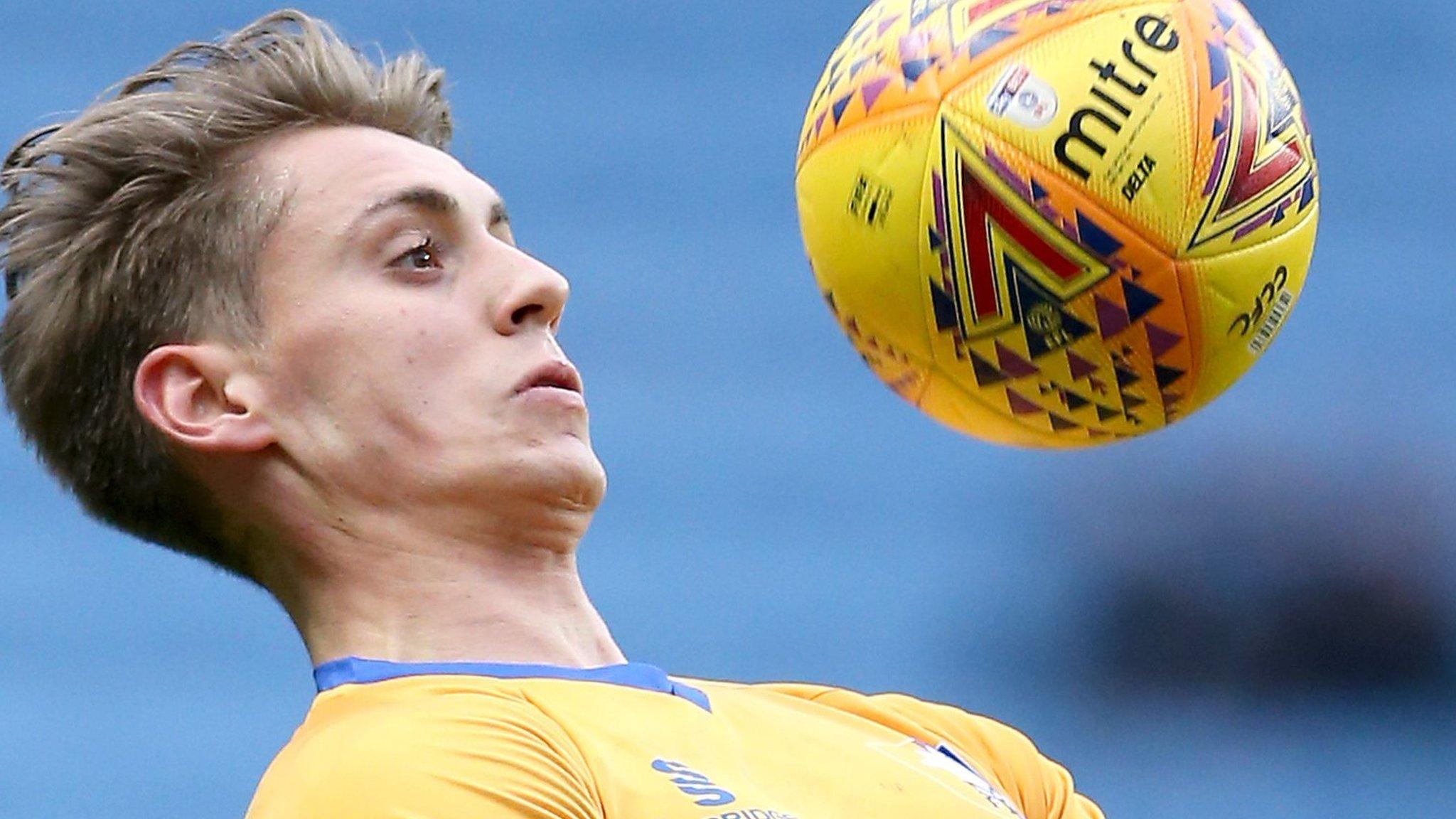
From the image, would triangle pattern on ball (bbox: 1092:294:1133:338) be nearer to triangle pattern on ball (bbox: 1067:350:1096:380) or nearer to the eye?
triangle pattern on ball (bbox: 1067:350:1096:380)

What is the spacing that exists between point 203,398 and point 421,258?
315mm

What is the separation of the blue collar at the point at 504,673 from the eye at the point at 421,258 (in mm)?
477

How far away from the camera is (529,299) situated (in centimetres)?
253

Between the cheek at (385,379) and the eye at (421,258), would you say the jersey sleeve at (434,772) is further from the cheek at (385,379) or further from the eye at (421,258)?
the eye at (421,258)

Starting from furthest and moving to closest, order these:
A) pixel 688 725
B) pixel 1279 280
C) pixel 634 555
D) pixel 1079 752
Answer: pixel 634 555
pixel 1079 752
pixel 1279 280
pixel 688 725

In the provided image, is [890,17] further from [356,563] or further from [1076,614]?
[1076,614]

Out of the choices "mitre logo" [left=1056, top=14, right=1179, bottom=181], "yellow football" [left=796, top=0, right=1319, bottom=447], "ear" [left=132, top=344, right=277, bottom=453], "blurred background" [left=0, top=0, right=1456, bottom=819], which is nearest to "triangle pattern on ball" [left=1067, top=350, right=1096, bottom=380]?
"yellow football" [left=796, top=0, right=1319, bottom=447]

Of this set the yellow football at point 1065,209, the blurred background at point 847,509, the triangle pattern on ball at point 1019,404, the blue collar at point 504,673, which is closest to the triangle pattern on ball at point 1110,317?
the yellow football at point 1065,209

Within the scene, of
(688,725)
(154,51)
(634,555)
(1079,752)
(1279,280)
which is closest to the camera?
(688,725)

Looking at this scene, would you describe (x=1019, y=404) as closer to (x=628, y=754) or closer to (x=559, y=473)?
(x=559, y=473)

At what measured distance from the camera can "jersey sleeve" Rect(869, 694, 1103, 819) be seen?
8.70 feet

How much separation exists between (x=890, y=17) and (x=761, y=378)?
4.40m

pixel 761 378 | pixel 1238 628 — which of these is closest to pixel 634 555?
pixel 761 378

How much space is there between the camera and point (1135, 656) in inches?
245
